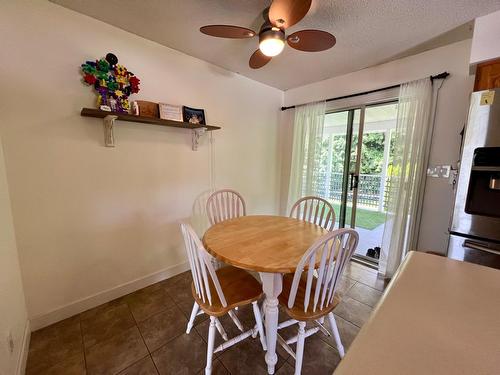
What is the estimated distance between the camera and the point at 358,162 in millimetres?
2678

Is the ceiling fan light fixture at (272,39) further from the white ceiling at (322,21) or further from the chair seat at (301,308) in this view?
the chair seat at (301,308)

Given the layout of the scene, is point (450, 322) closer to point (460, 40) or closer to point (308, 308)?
point (308, 308)

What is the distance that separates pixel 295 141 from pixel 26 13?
9.21 feet

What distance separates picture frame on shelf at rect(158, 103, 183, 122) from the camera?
197 centimetres

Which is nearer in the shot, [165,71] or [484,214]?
[484,214]

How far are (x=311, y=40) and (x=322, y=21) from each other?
36 centimetres

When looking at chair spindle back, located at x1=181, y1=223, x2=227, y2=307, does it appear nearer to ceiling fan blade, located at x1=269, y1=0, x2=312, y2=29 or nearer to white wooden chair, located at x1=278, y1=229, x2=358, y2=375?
white wooden chair, located at x1=278, y1=229, x2=358, y2=375

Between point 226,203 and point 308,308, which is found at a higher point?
point 226,203

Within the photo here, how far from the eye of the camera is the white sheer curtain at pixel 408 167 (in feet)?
6.67

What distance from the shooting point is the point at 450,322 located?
503mm

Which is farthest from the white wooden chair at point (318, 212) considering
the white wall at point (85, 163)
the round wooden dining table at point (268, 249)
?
the white wall at point (85, 163)

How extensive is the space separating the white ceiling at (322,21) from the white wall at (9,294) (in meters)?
1.35

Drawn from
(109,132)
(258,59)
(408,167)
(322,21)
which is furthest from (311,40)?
(109,132)

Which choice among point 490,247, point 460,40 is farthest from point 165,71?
point 490,247
